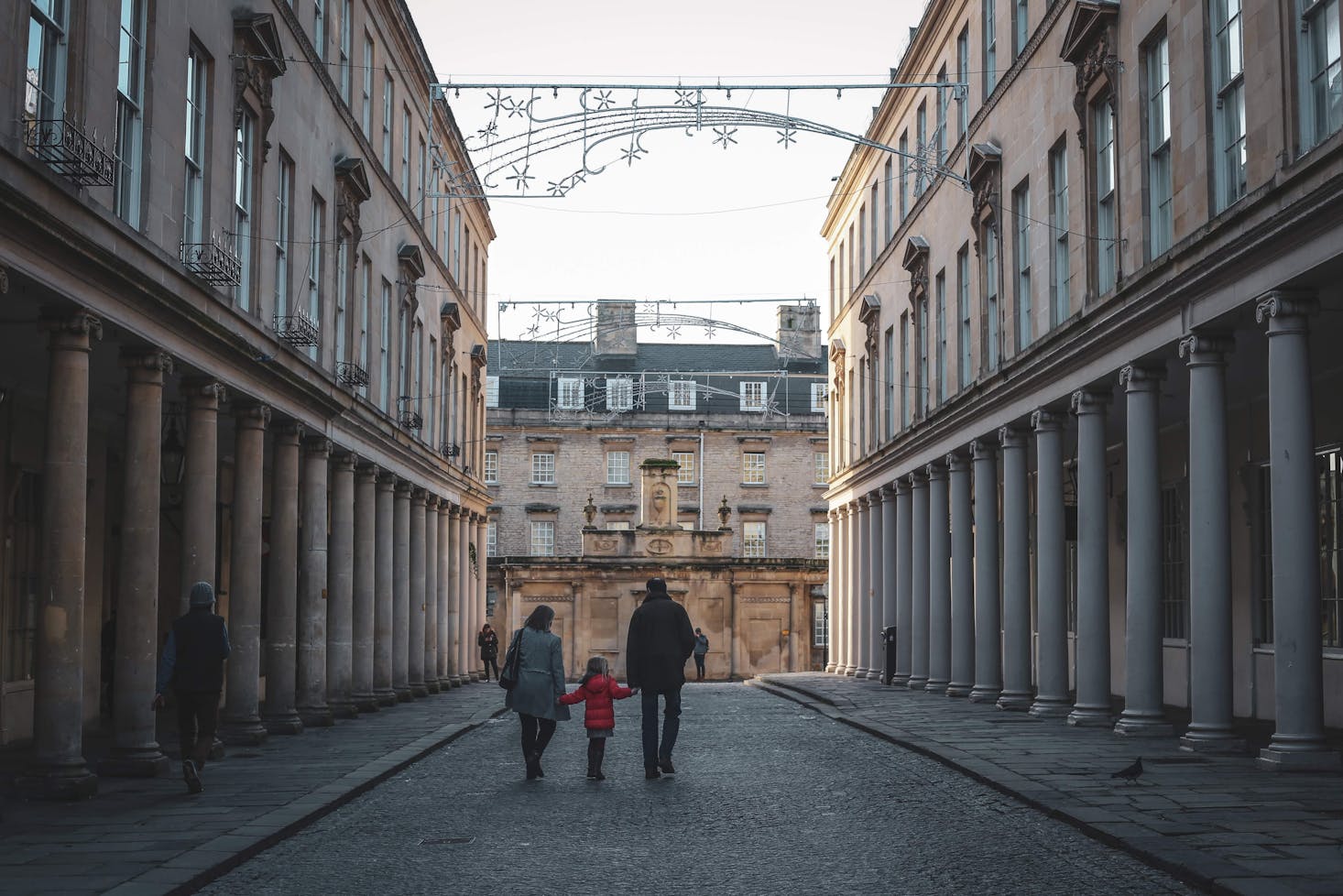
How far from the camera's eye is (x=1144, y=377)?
1994cm

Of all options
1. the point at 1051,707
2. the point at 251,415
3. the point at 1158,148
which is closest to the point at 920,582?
the point at 1051,707

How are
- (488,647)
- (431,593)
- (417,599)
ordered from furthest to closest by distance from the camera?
(488,647) → (431,593) → (417,599)

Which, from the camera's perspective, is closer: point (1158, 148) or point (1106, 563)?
point (1158, 148)

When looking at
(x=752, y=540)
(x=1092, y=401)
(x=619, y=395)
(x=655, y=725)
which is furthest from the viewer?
(x=619, y=395)

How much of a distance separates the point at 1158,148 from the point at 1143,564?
5.08m

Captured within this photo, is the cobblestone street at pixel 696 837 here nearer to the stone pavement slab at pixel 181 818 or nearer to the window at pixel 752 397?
the stone pavement slab at pixel 181 818

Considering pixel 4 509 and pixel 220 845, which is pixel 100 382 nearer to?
pixel 4 509

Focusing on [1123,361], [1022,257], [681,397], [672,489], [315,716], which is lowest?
[315,716]

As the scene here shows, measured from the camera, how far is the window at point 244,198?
20.5 metres

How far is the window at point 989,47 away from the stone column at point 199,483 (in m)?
15.9

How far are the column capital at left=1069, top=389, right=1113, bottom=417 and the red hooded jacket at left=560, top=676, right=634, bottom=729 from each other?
9385mm

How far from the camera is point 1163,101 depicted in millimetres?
19578

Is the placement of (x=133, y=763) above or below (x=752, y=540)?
below

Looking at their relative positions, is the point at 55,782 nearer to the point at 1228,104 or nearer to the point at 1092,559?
the point at 1228,104
